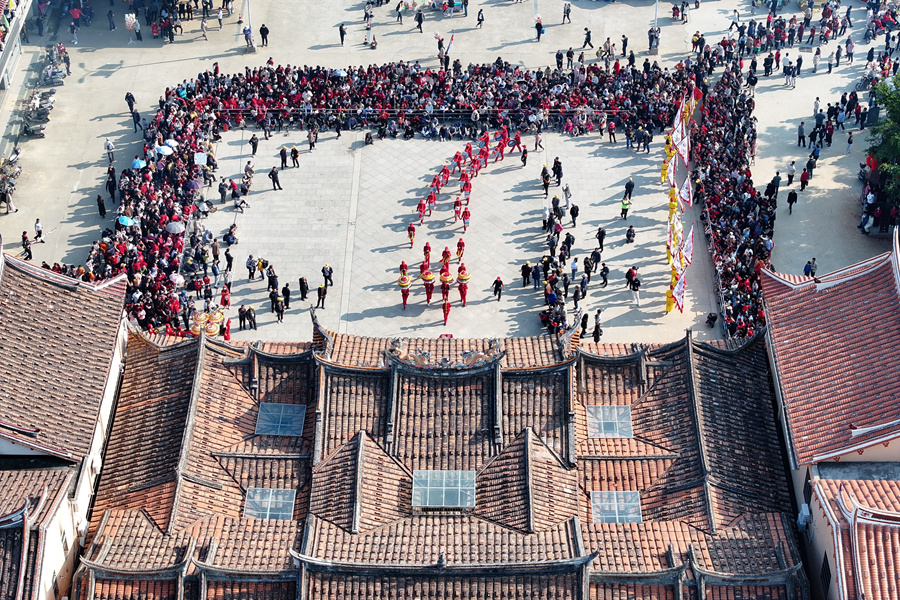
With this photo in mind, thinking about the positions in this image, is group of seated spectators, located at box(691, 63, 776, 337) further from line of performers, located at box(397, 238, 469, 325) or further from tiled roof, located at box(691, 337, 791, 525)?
line of performers, located at box(397, 238, 469, 325)

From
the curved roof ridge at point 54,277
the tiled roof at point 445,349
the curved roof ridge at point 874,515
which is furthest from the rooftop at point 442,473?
the curved roof ridge at point 54,277

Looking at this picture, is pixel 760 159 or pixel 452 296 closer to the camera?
pixel 452 296

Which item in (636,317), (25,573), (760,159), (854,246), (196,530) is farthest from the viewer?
(760,159)

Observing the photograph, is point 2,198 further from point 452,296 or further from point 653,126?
point 653,126

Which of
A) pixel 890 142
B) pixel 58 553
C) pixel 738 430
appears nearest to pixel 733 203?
pixel 890 142

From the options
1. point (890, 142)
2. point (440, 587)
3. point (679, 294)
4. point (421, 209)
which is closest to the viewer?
point (440, 587)

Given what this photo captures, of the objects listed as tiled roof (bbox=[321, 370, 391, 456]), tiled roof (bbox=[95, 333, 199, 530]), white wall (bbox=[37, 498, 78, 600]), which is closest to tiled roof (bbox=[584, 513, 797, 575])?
tiled roof (bbox=[321, 370, 391, 456])

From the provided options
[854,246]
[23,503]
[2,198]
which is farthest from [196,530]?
[854,246]

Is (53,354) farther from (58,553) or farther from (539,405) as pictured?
(539,405)
